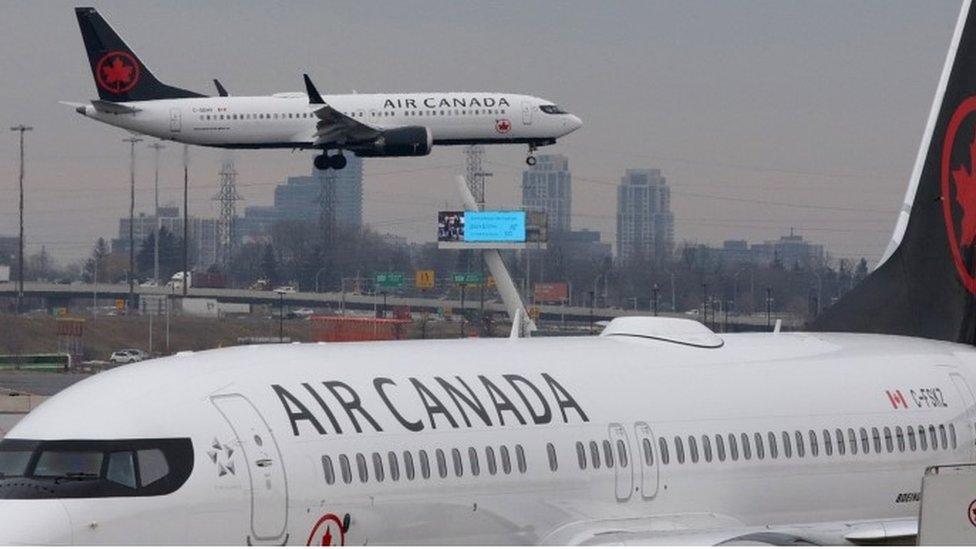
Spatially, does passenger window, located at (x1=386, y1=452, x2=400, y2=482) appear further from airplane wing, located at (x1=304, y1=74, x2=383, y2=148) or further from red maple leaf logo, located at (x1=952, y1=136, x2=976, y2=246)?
airplane wing, located at (x1=304, y1=74, x2=383, y2=148)

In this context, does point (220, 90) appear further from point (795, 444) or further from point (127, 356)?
point (795, 444)

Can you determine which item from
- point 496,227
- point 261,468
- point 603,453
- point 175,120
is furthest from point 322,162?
point 261,468

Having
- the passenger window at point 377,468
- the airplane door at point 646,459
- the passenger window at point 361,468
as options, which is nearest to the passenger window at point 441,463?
the passenger window at point 377,468

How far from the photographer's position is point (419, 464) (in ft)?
62.6

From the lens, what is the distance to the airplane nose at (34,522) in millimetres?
15891

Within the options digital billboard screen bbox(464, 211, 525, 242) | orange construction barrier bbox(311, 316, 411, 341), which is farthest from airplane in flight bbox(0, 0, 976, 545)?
digital billboard screen bbox(464, 211, 525, 242)

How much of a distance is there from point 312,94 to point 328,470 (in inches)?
3834

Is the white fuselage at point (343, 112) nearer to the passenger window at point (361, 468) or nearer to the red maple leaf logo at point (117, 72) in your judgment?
the red maple leaf logo at point (117, 72)

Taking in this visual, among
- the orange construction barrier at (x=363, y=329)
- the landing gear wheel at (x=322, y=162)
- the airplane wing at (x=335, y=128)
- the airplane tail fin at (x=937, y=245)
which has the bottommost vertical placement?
the orange construction barrier at (x=363, y=329)

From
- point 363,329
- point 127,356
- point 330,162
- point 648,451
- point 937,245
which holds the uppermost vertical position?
point 330,162

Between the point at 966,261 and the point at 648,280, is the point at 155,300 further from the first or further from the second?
the point at 966,261

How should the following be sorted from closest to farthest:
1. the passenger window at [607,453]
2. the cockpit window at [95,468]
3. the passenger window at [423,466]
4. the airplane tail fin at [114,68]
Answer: the cockpit window at [95,468] → the passenger window at [423,466] → the passenger window at [607,453] → the airplane tail fin at [114,68]

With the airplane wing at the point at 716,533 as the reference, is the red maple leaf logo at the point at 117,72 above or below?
above

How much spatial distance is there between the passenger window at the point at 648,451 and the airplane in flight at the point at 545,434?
2cm
